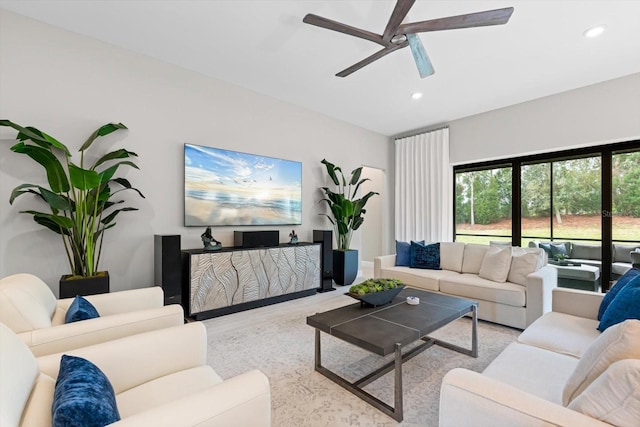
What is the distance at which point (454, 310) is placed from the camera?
233 centimetres

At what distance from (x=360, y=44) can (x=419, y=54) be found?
86 centimetres

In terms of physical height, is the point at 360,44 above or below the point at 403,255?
above

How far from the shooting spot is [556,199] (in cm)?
456

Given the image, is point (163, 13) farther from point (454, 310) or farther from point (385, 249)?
point (385, 249)

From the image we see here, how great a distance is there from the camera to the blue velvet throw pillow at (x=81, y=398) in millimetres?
792

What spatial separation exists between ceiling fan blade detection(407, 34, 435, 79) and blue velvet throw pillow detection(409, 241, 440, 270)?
2.41 meters

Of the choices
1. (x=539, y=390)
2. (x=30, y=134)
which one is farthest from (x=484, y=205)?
(x=30, y=134)

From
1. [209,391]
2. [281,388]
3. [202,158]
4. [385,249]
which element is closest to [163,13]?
[202,158]

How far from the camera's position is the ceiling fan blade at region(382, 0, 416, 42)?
1938 mm

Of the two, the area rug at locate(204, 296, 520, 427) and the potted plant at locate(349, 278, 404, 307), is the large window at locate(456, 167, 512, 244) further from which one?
the potted plant at locate(349, 278, 404, 307)

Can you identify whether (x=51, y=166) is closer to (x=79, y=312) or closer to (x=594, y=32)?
(x=79, y=312)

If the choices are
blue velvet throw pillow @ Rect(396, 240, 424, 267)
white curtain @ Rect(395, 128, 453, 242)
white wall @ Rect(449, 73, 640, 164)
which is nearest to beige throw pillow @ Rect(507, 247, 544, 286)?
blue velvet throw pillow @ Rect(396, 240, 424, 267)

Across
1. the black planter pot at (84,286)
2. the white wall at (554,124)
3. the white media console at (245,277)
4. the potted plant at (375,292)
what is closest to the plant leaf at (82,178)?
the black planter pot at (84,286)

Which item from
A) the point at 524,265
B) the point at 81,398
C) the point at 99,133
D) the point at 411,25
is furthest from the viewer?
the point at 524,265
